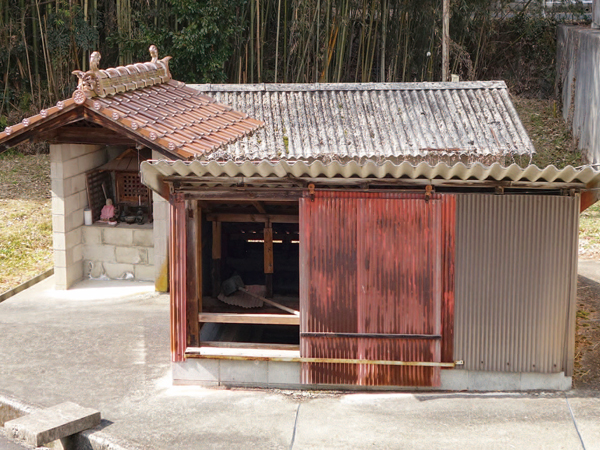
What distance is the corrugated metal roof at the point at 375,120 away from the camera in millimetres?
11445

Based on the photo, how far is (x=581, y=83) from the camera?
18.8 m

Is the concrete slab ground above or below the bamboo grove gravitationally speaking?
below

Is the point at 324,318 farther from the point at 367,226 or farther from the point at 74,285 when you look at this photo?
the point at 74,285

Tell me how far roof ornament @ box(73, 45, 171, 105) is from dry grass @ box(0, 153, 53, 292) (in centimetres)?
369

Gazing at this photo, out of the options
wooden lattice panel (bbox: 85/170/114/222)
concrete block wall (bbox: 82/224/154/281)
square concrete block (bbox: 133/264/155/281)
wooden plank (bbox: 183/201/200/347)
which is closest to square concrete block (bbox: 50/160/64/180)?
wooden lattice panel (bbox: 85/170/114/222)

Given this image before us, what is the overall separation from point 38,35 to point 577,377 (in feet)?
54.1

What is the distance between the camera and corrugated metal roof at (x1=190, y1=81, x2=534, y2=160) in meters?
11.4

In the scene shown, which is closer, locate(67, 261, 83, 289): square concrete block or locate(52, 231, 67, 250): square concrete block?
locate(52, 231, 67, 250): square concrete block

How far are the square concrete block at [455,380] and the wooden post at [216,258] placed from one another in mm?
3189

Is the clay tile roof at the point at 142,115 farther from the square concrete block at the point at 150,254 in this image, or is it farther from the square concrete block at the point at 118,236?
the square concrete block at the point at 150,254

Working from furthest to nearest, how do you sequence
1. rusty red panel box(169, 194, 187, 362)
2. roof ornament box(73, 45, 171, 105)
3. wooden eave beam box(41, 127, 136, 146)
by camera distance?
wooden eave beam box(41, 127, 136, 146) → roof ornament box(73, 45, 171, 105) → rusty red panel box(169, 194, 187, 362)

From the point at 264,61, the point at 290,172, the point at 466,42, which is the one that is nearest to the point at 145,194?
the point at 290,172

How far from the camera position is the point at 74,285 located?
11.6m

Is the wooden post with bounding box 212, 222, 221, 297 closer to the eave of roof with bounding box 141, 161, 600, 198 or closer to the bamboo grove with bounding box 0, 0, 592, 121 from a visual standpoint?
the eave of roof with bounding box 141, 161, 600, 198
